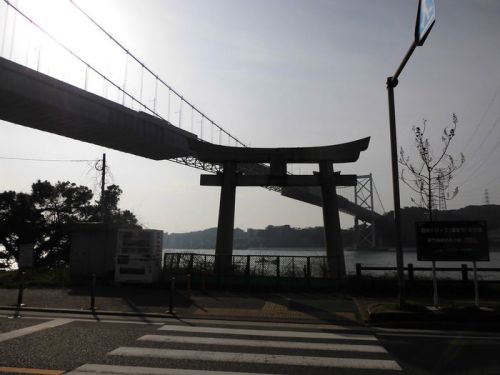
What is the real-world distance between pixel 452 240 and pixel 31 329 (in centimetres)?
1043

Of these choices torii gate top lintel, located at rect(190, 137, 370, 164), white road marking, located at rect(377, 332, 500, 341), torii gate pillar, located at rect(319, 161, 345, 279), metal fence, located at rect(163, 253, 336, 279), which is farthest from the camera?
torii gate top lintel, located at rect(190, 137, 370, 164)

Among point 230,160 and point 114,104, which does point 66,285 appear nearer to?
point 230,160

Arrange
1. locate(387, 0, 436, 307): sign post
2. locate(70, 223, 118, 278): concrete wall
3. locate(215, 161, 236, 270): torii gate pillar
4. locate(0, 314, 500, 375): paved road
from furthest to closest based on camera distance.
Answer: locate(215, 161, 236, 270): torii gate pillar < locate(70, 223, 118, 278): concrete wall < locate(387, 0, 436, 307): sign post < locate(0, 314, 500, 375): paved road

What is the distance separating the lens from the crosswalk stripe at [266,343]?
805 cm

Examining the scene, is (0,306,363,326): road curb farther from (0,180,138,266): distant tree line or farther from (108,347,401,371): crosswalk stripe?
(0,180,138,266): distant tree line

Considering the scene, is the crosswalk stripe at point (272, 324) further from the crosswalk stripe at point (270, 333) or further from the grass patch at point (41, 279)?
the grass patch at point (41, 279)

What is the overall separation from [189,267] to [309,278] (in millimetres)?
4839

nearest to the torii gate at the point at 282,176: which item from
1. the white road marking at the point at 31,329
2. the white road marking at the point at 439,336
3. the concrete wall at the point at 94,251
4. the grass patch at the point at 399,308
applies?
the concrete wall at the point at 94,251

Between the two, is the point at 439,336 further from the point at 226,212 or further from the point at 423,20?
the point at 226,212

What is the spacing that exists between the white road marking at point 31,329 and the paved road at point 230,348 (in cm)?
2

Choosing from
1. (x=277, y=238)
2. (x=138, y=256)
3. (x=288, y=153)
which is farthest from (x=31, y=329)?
(x=277, y=238)

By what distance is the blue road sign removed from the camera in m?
8.94

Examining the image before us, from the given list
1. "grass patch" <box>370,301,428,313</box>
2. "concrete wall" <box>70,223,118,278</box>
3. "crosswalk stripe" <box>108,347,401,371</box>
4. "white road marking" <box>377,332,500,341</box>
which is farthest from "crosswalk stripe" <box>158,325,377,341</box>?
"concrete wall" <box>70,223,118,278</box>

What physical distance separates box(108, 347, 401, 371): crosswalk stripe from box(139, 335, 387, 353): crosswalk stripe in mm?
693
